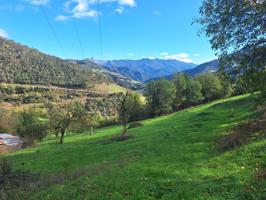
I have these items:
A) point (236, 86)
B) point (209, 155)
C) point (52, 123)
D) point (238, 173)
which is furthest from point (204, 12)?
point (52, 123)

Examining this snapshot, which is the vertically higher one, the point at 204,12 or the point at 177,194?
the point at 204,12

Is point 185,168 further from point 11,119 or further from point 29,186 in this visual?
point 11,119

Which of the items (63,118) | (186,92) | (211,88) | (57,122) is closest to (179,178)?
(63,118)

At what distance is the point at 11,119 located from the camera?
12538cm

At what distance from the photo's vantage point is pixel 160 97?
416 feet

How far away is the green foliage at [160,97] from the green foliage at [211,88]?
43.6ft

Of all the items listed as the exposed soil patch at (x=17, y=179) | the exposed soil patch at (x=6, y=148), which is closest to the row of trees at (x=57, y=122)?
the exposed soil patch at (x=6, y=148)

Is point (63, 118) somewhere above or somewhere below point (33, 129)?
above

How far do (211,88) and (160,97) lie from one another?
21796 mm

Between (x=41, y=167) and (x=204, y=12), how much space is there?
23.2m

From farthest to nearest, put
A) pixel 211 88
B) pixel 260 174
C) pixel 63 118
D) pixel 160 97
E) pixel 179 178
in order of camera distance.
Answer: pixel 211 88
pixel 160 97
pixel 63 118
pixel 179 178
pixel 260 174

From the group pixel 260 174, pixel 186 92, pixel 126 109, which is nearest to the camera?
pixel 260 174

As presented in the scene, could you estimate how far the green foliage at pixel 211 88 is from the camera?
13212 cm

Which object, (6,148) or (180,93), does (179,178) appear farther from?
(180,93)
